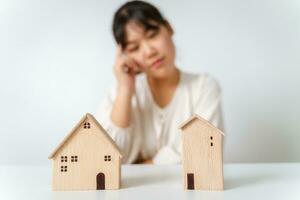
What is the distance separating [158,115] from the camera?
4.53 feet

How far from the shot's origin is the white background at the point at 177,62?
1577 millimetres

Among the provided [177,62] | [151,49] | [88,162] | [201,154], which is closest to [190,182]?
[201,154]

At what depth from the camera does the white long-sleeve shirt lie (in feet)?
4.33

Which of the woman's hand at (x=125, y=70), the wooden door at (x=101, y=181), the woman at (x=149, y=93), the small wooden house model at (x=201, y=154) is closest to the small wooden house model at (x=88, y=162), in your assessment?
the wooden door at (x=101, y=181)

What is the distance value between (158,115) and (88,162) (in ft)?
2.51

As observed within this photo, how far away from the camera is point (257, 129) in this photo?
5.32ft

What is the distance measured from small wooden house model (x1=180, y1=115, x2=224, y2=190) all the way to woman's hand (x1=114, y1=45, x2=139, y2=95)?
770mm

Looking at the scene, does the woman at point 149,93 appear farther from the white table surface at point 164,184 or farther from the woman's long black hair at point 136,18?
the white table surface at point 164,184

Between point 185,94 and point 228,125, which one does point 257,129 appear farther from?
Result: point 185,94

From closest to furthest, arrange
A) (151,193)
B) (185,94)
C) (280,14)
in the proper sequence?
(151,193), (185,94), (280,14)

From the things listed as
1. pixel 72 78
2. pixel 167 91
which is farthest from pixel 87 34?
pixel 167 91

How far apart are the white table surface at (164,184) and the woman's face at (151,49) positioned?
1.73ft

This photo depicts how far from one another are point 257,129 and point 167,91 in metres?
0.47

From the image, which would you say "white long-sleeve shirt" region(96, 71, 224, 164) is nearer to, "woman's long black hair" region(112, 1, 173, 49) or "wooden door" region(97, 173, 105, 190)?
"woman's long black hair" region(112, 1, 173, 49)
